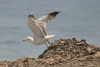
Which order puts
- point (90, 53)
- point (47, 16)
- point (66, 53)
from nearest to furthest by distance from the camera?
point (90, 53), point (66, 53), point (47, 16)

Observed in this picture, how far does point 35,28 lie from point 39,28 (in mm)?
298

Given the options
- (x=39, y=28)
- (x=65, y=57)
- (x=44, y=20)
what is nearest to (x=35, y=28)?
(x=39, y=28)

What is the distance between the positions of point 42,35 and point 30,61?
351cm

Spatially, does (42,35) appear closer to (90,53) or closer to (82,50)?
(82,50)

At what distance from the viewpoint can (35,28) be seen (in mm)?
11680

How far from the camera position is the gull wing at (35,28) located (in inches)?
430

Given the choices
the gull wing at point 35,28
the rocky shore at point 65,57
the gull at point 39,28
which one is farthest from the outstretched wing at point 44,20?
the rocky shore at point 65,57

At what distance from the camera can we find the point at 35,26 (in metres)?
11.5

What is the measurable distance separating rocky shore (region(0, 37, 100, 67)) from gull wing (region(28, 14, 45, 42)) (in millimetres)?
1209

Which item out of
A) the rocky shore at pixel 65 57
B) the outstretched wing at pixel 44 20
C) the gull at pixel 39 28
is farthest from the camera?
the outstretched wing at pixel 44 20

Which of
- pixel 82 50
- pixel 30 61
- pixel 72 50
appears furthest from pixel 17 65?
pixel 82 50

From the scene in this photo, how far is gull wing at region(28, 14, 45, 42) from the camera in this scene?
430 inches

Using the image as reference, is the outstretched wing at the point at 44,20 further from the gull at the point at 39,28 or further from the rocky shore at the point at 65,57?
the rocky shore at the point at 65,57

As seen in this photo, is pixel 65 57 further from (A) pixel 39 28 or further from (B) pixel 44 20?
(B) pixel 44 20
